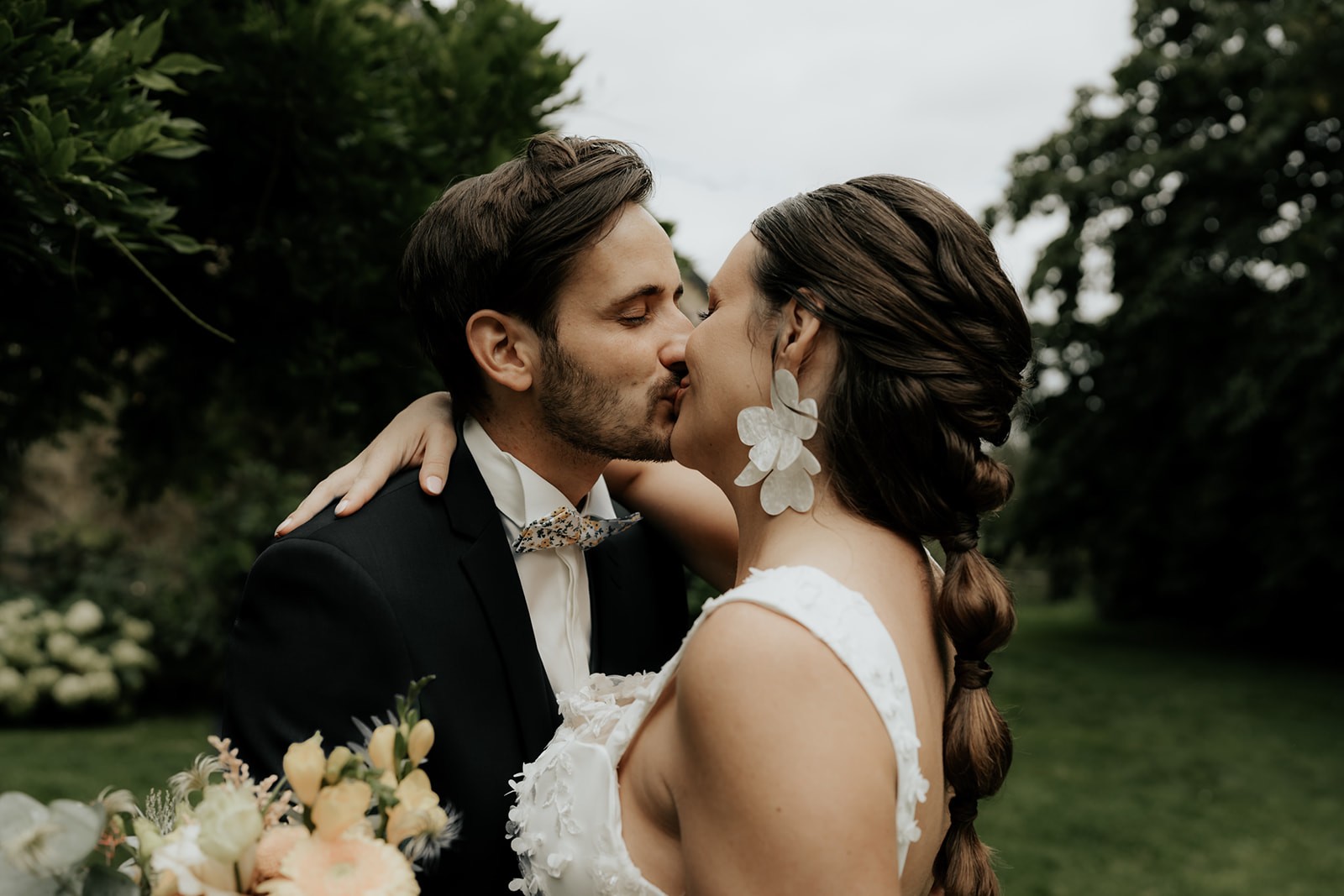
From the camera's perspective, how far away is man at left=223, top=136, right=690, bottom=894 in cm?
250

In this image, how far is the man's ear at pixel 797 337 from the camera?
86.4 inches

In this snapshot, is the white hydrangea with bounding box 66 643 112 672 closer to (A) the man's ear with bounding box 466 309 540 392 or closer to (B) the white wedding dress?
(A) the man's ear with bounding box 466 309 540 392

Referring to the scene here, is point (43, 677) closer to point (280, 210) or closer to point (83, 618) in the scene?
point (83, 618)

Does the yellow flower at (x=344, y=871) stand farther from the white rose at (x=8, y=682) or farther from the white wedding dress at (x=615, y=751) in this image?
the white rose at (x=8, y=682)

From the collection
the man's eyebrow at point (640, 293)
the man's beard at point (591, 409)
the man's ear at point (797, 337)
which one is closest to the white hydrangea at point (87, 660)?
the man's beard at point (591, 409)

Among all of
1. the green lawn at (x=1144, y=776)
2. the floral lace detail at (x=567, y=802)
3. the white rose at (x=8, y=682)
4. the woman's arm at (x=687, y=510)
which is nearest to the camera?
the floral lace detail at (x=567, y=802)

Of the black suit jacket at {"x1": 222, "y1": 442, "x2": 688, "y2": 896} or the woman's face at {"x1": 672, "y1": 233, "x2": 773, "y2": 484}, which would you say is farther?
the black suit jacket at {"x1": 222, "y1": 442, "x2": 688, "y2": 896}

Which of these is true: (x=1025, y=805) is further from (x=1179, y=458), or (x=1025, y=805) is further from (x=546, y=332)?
(x=1179, y=458)

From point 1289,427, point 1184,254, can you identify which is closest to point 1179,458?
point 1289,427

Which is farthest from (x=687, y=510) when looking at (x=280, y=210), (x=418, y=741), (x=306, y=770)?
(x=306, y=770)

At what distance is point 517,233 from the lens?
3027mm

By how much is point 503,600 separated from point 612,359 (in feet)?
2.34

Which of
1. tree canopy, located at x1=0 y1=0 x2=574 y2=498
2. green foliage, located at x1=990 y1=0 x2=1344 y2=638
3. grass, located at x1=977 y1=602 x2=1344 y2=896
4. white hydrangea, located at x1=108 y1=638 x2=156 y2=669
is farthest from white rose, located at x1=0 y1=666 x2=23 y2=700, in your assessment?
green foliage, located at x1=990 y1=0 x2=1344 y2=638

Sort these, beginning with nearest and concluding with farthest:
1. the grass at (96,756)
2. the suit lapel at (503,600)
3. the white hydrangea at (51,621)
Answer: the suit lapel at (503,600) < the grass at (96,756) < the white hydrangea at (51,621)
